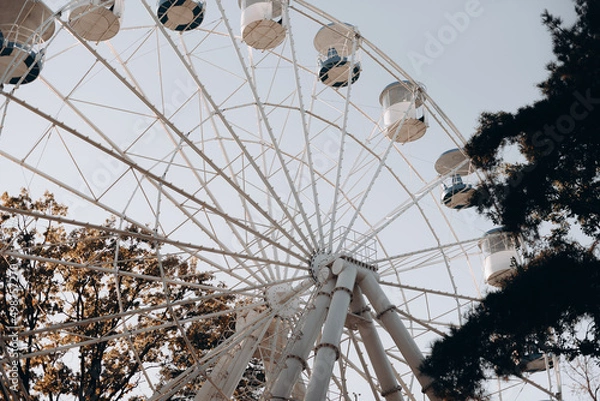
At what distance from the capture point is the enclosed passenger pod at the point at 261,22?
1723 cm

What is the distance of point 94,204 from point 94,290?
687 centimetres

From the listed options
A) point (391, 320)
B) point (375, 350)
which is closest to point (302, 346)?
point (375, 350)

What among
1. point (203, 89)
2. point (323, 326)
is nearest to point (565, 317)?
point (323, 326)

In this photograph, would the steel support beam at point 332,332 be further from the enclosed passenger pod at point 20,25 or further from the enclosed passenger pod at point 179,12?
the enclosed passenger pod at point 20,25

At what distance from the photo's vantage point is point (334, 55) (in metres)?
19.0

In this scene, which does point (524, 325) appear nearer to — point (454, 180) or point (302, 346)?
point (302, 346)

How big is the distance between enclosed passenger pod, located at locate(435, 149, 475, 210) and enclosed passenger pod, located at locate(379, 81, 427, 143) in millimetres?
1490

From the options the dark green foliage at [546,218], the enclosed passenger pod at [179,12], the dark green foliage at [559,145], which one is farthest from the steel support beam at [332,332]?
the enclosed passenger pod at [179,12]

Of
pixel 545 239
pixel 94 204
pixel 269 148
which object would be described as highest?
pixel 269 148

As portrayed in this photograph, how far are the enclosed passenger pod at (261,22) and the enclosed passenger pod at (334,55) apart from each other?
5.37ft

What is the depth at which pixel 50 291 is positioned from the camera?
20.6 m

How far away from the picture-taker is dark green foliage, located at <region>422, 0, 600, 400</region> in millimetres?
8680

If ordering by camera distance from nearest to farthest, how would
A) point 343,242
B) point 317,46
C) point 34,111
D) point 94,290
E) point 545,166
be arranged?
point 545,166
point 34,111
point 343,242
point 317,46
point 94,290

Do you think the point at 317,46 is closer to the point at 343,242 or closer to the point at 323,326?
the point at 343,242
